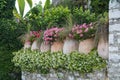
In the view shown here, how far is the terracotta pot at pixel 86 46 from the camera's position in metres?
7.23

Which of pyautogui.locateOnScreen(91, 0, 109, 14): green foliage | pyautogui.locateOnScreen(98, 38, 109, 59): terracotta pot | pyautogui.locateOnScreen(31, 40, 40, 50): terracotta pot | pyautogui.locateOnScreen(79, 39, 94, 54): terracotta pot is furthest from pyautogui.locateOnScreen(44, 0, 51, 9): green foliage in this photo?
pyautogui.locateOnScreen(98, 38, 109, 59): terracotta pot

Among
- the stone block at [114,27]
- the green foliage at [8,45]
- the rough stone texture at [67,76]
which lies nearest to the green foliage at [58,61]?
the rough stone texture at [67,76]

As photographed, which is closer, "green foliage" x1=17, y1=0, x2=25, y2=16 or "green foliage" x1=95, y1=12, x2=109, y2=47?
"green foliage" x1=95, y1=12, x2=109, y2=47

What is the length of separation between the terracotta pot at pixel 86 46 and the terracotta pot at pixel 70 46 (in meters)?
0.27

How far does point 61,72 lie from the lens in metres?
7.96

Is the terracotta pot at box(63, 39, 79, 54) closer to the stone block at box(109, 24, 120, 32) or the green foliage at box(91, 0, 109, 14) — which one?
the stone block at box(109, 24, 120, 32)

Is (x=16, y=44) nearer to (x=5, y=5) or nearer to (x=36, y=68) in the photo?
(x=5, y=5)

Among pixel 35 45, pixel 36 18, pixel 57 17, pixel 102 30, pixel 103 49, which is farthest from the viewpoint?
pixel 36 18

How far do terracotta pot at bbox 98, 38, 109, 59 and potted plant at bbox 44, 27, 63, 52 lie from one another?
4.89 ft

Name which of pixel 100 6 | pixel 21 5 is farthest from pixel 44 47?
pixel 21 5

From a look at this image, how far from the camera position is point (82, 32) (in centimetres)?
743

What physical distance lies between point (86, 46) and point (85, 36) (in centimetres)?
25

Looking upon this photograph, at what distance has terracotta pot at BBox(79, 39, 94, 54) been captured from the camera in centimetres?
723

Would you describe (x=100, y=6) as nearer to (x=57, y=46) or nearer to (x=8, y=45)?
(x=57, y=46)
